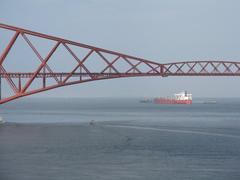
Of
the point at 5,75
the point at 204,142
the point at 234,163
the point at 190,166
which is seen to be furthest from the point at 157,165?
the point at 5,75

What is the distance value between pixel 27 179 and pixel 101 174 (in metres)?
5.61

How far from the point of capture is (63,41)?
9125 cm

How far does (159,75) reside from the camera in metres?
110

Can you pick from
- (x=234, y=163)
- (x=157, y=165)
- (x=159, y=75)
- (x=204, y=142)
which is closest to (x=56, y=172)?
(x=157, y=165)

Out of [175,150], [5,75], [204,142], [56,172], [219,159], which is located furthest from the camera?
[5,75]

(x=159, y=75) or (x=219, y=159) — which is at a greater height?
(x=159, y=75)

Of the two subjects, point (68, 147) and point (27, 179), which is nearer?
point (27, 179)

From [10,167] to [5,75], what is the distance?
3815 centimetres

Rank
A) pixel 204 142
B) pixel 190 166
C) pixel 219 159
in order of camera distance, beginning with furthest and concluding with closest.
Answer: pixel 204 142 < pixel 219 159 < pixel 190 166

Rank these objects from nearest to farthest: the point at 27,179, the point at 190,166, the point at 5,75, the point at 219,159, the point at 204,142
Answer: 1. the point at 27,179
2. the point at 190,166
3. the point at 219,159
4. the point at 204,142
5. the point at 5,75

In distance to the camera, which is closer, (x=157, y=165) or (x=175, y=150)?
(x=157, y=165)

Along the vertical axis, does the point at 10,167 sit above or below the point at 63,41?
below

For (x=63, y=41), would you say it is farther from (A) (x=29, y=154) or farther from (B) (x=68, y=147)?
(A) (x=29, y=154)

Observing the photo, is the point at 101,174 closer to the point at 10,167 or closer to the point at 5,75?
the point at 10,167
